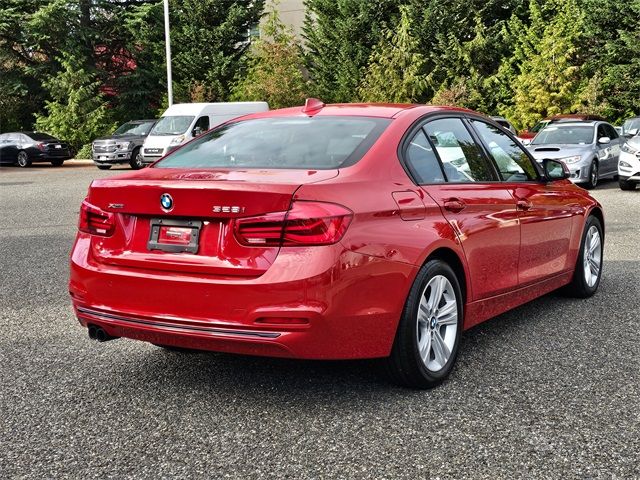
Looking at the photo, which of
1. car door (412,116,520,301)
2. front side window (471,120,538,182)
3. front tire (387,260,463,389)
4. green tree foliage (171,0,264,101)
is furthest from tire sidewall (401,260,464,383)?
green tree foliage (171,0,264,101)

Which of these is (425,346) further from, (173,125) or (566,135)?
(173,125)

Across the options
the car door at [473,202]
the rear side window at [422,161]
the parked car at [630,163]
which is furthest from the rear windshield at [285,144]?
the parked car at [630,163]

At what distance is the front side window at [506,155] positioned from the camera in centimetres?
575

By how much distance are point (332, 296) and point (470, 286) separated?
132 centimetres

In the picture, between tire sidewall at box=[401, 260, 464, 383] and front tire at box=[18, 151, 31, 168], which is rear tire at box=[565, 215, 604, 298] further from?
front tire at box=[18, 151, 31, 168]

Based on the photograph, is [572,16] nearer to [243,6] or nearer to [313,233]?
[243,6]

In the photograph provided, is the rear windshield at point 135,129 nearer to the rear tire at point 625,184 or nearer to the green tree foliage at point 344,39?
the green tree foliage at point 344,39

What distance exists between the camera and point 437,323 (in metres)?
4.71

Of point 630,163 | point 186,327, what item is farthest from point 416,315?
point 630,163

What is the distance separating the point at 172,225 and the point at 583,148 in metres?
16.4

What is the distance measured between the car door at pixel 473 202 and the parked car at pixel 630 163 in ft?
43.5

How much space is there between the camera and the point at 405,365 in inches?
175

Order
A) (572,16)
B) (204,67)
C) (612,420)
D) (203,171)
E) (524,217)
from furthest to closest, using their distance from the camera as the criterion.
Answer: (204,67), (572,16), (524,217), (203,171), (612,420)

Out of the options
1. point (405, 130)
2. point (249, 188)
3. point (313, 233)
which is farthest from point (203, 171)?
point (405, 130)
